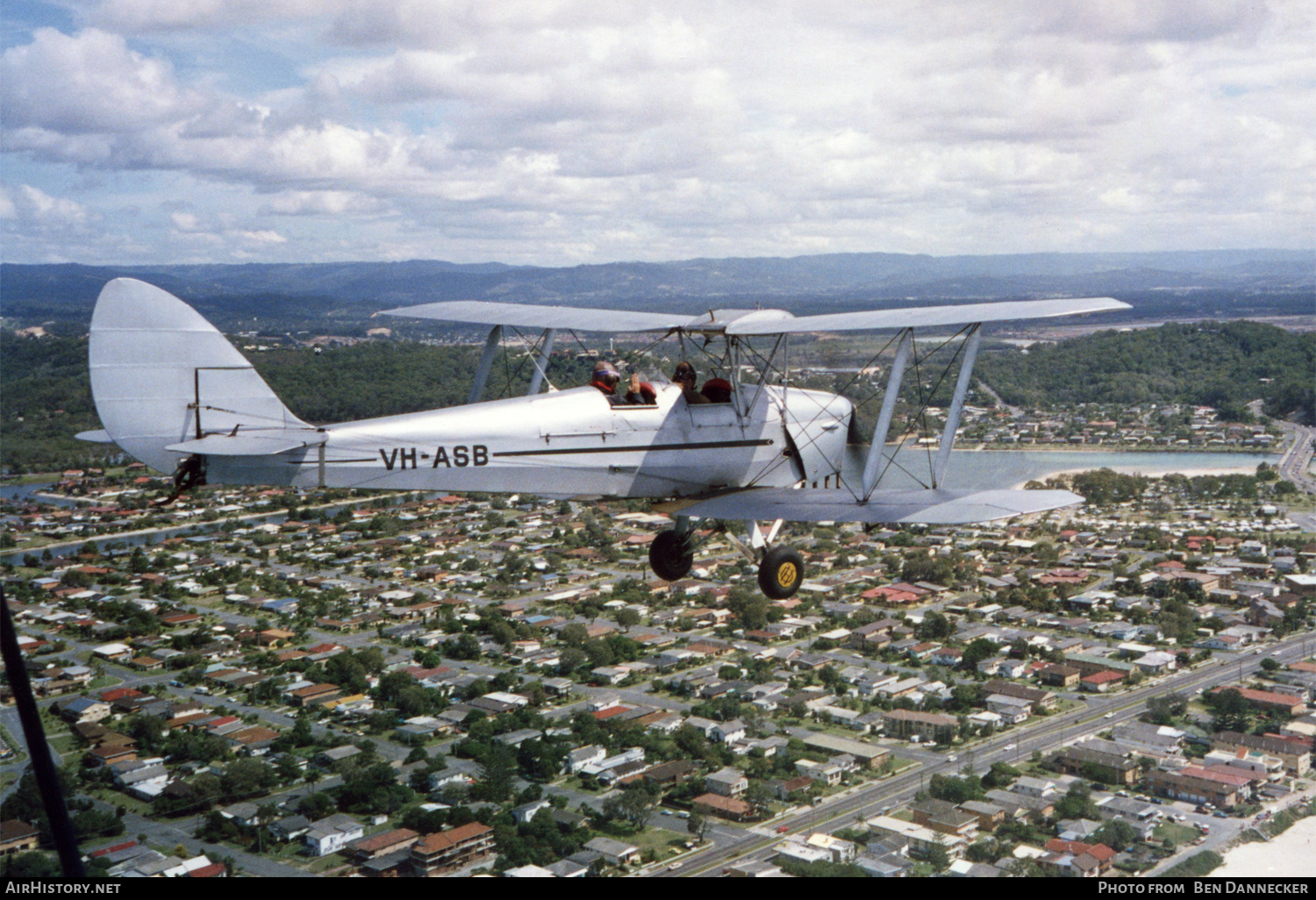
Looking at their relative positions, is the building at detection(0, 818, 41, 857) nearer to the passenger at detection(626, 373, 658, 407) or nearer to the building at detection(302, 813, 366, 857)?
the building at detection(302, 813, 366, 857)

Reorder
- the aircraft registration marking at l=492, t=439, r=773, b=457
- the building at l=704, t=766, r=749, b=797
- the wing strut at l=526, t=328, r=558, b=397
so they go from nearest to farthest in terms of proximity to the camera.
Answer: the aircraft registration marking at l=492, t=439, r=773, b=457 < the wing strut at l=526, t=328, r=558, b=397 < the building at l=704, t=766, r=749, b=797

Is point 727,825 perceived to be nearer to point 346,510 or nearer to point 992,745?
point 992,745

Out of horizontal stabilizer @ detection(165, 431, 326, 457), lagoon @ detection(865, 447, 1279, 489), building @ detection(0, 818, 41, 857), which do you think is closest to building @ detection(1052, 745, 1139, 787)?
horizontal stabilizer @ detection(165, 431, 326, 457)

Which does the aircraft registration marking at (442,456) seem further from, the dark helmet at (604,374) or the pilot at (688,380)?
the pilot at (688,380)

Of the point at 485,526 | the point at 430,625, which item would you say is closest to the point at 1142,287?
the point at 485,526

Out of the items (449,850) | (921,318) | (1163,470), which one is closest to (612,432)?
(921,318)

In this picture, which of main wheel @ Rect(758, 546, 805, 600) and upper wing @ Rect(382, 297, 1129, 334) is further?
main wheel @ Rect(758, 546, 805, 600)

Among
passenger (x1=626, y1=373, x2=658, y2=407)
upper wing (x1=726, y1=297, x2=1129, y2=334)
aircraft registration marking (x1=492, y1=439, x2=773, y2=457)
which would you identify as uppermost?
upper wing (x1=726, y1=297, x2=1129, y2=334)
